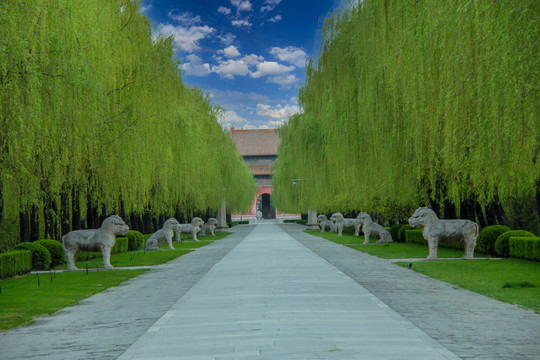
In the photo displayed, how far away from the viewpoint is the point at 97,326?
7102 mm

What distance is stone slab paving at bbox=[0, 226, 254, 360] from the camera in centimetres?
566

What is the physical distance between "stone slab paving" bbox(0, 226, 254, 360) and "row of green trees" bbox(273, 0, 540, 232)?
17.6 feet

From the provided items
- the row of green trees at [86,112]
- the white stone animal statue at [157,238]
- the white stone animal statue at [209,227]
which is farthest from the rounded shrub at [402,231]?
the white stone animal statue at [209,227]

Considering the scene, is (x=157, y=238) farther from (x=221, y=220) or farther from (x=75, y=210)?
(x=221, y=220)

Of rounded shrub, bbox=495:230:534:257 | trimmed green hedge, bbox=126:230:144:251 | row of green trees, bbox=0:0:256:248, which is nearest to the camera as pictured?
row of green trees, bbox=0:0:256:248

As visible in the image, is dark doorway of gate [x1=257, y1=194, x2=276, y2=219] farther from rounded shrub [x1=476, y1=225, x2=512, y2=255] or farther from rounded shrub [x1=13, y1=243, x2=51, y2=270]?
rounded shrub [x1=13, y1=243, x2=51, y2=270]

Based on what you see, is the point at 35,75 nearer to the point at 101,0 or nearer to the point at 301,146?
the point at 101,0

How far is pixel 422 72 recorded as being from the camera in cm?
1159

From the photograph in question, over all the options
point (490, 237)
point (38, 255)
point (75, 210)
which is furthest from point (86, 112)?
point (490, 237)

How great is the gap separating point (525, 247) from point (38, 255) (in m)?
13.6

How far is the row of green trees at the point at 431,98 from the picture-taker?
24.5 feet

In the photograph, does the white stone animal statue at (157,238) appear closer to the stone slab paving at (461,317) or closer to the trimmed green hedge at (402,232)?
the trimmed green hedge at (402,232)

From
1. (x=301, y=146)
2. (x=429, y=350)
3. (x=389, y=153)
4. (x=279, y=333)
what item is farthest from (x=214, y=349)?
(x=301, y=146)

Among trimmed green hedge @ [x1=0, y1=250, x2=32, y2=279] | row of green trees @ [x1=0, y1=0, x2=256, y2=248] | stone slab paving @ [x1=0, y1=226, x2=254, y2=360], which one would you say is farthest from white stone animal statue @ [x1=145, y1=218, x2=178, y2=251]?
stone slab paving @ [x1=0, y1=226, x2=254, y2=360]
